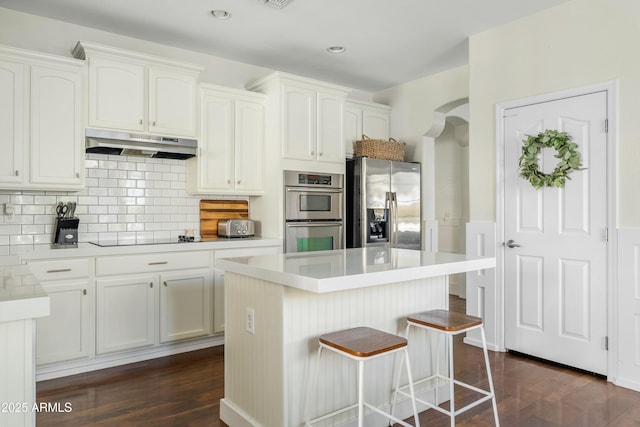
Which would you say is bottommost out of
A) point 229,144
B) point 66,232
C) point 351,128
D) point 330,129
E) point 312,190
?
point 66,232

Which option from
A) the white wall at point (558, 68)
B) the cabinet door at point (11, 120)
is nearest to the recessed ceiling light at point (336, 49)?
the white wall at point (558, 68)

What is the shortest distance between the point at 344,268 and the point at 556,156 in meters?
2.14

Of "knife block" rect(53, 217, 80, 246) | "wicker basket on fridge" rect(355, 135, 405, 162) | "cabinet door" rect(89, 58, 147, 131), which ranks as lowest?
"knife block" rect(53, 217, 80, 246)

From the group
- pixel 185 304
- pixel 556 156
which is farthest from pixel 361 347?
pixel 556 156

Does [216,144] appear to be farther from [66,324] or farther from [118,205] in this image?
[66,324]

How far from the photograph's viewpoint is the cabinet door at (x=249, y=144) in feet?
13.9

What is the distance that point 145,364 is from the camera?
135 inches

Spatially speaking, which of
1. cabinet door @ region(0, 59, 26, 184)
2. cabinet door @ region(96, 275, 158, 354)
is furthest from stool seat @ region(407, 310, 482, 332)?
cabinet door @ region(0, 59, 26, 184)

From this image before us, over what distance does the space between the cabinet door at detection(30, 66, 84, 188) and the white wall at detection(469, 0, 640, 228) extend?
130 inches

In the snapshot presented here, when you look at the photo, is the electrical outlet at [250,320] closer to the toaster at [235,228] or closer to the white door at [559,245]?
the toaster at [235,228]

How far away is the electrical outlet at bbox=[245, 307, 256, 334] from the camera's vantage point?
7.45 ft

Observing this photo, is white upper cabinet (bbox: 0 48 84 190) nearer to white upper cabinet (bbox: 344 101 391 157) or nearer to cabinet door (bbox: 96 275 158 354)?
cabinet door (bbox: 96 275 158 354)

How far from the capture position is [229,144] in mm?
4195

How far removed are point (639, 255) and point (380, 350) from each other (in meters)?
2.15
